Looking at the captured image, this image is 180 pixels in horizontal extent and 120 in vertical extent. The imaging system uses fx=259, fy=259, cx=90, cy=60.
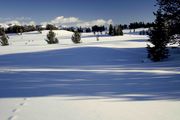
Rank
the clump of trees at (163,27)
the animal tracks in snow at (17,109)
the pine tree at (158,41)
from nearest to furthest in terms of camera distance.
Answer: the animal tracks in snow at (17,109) < the clump of trees at (163,27) < the pine tree at (158,41)

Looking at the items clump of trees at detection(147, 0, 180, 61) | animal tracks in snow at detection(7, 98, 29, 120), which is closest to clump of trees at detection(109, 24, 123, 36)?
clump of trees at detection(147, 0, 180, 61)

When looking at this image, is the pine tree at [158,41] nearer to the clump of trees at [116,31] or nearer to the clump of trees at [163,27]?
the clump of trees at [163,27]

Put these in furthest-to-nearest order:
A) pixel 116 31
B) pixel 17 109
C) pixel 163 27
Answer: pixel 116 31 → pixel 163 27 → pixel 17 109

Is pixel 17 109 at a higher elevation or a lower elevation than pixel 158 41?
lower

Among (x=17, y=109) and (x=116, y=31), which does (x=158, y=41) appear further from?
(x=116, y=31)

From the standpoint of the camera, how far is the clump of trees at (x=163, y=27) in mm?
21016

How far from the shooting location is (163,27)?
25.5 meters

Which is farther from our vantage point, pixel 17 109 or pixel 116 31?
pixel 116 31

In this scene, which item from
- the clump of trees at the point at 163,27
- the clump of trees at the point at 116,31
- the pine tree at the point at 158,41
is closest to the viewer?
the clump of trees at the point at 163,27

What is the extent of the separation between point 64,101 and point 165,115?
10.6 feet

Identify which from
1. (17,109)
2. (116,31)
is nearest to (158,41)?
(17,109)

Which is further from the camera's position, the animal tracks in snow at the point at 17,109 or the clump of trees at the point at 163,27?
the clump of trees at the point at 163,27

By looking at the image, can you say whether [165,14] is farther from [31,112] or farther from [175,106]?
[31,112]

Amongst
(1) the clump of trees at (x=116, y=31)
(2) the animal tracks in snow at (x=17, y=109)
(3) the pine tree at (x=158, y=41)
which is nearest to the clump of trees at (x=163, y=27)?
(3) the pine tree at (x=158, y=41)
